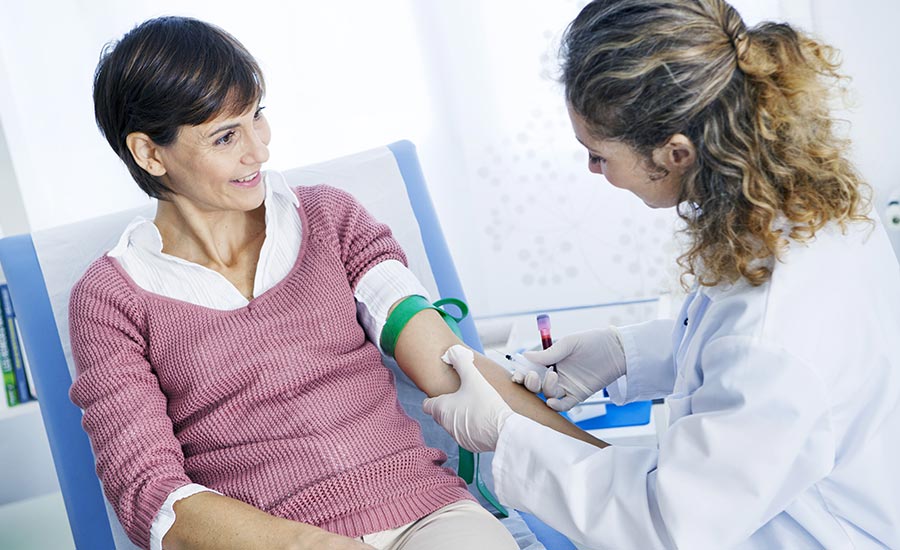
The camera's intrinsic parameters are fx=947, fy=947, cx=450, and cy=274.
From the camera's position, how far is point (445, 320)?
1.69m

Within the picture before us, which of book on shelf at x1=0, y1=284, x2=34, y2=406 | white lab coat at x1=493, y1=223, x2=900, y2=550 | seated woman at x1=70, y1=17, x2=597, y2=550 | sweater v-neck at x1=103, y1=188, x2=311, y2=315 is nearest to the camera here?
white lab coat at x1=493, y1=223, x2=900, y2=550

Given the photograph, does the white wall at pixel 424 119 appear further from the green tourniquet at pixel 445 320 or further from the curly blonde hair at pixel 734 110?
the curly blonde hair at pixel 734 110

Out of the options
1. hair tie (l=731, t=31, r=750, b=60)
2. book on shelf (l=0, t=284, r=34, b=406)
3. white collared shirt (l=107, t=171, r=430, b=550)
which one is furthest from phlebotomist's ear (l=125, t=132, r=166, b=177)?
book on shelf (l=0, t=284, r=34, b=406)

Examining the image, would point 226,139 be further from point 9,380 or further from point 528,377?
point 9,380

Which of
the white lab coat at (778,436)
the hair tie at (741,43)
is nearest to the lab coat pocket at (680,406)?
the white lab coat at (778,436)

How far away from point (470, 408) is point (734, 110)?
0.60 meters

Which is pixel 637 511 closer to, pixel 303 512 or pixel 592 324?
pixel 303 512

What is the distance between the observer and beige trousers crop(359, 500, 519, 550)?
4.50 feet

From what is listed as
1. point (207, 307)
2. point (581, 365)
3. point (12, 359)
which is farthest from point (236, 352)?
point (12, 359)

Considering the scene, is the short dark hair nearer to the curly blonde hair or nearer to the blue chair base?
the curly blonde hair

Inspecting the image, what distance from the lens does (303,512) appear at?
1434 mm

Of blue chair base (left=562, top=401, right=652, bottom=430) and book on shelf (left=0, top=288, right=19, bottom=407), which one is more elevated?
blue chair base (left=562, top=401, right=652, bottom=430)

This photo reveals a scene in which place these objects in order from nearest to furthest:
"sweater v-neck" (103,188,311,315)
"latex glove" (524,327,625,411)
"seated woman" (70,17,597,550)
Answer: "seated woman" (70,17,597,550)
"sweater v-neck" (103,188,311,315)
"latex glove" (524,327,625,411)

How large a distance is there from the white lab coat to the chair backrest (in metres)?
0.61
